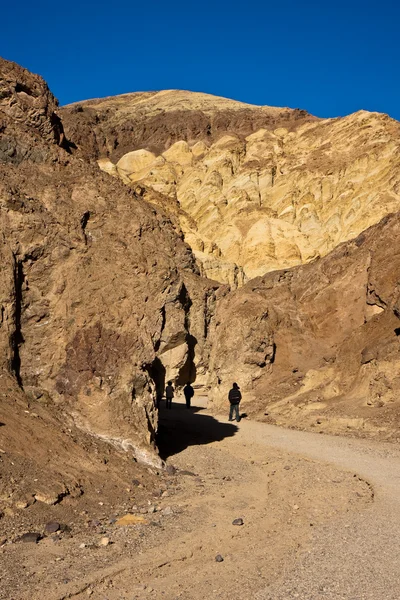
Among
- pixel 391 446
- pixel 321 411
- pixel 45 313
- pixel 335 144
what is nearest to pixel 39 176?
pixel 45 313

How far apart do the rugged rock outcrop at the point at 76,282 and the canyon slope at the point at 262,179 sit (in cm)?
3848

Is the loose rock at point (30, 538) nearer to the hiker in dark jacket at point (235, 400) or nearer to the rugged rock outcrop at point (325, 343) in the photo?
the rugged rock outcrop at point (325, 343)

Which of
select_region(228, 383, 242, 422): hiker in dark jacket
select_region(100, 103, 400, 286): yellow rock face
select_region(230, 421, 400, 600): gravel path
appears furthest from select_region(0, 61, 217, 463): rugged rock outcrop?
select_region(100, 103, 400, 286): yellow rock face

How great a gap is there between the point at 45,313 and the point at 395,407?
11.4 metres

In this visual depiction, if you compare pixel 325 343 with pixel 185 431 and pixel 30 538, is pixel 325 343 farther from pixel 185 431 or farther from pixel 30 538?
pixel 30 538

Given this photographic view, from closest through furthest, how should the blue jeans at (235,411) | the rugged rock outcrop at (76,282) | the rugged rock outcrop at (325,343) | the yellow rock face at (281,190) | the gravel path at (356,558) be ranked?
1. the gravel path at (356,558)
2. the rugged rock outcrop at (76,282)
3. the rugged rock outcrop at (325,343)
4. the blue jeans at (235,411)
5. the yellow rock face at (281,190)

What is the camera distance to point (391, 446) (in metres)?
15.3

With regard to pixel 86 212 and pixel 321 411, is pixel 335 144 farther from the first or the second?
pixel 86 212

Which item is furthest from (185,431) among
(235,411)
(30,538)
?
(30,538)

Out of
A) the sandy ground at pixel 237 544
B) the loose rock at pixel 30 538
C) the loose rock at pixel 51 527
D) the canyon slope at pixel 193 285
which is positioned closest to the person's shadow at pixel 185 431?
the canyon slope at pixel 193 285

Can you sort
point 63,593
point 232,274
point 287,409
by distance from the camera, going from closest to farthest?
point 63,593
point 287,409
point 232,274

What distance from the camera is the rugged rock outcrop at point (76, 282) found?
11484mm

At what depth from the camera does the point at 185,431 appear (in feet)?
57.5

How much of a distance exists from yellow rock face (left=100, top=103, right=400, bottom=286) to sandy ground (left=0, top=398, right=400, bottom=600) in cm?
4232
